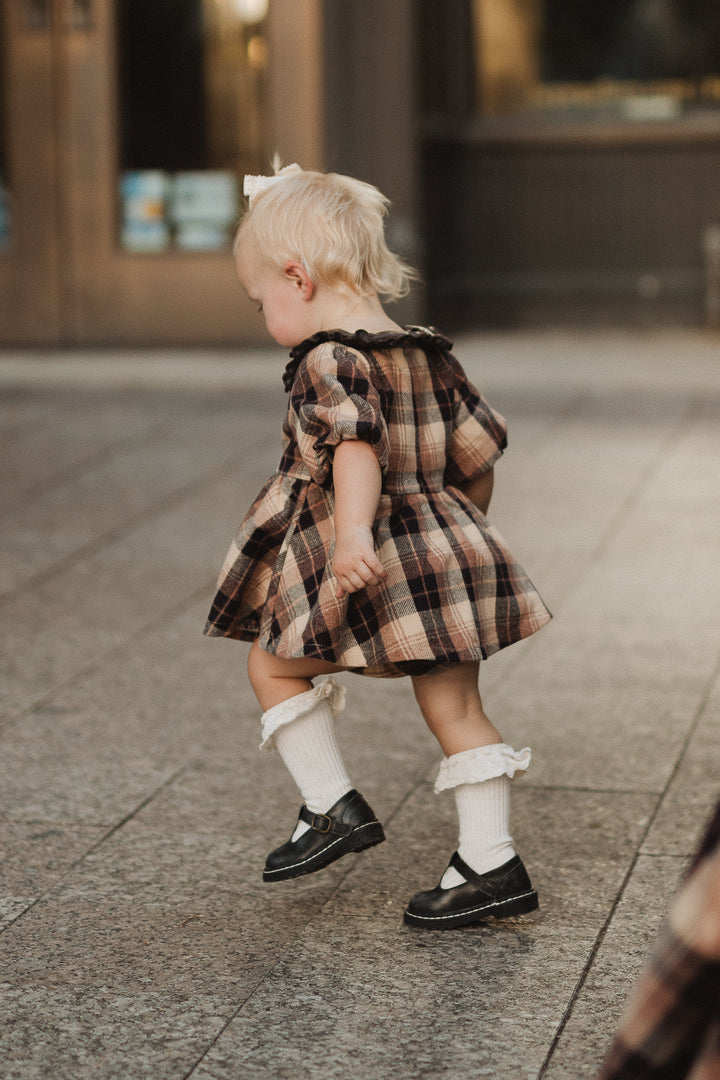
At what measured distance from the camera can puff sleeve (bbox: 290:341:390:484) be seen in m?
2.62

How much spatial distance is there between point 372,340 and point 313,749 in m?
0.74

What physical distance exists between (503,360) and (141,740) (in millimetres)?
6869

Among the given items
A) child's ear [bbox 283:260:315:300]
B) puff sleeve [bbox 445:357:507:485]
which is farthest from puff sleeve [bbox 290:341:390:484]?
puff sleeve [bbox 445:357:507:485]

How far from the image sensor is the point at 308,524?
277 centimetres

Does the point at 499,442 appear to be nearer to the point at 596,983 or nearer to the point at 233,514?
the point at 596,983

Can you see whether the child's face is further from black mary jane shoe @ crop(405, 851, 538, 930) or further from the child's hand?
black mary jane shoe @ crop(405, 851, 538, 930)

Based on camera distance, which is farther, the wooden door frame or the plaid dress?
the wooden door frame

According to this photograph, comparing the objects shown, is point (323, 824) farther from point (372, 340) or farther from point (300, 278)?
point (300, 278)

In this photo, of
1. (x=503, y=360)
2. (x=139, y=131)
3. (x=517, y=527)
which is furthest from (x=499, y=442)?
(x=139, y=131)

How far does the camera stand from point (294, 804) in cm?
340

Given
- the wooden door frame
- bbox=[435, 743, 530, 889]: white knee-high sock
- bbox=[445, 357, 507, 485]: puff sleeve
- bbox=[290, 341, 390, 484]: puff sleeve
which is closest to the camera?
bbox=[290, 341, 390, 484]: puff sleeve

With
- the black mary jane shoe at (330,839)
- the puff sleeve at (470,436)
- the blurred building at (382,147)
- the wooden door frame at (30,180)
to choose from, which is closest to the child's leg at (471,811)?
the black mary jane shoe at (330,839)

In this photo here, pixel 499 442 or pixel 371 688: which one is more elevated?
pixel 499 442

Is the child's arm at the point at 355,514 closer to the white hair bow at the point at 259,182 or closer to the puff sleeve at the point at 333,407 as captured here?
the puff sleeve at the point at 333,407
